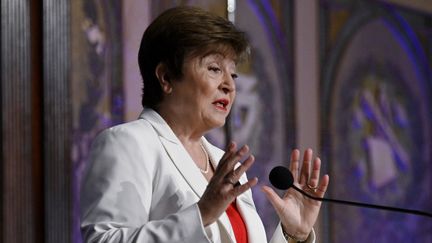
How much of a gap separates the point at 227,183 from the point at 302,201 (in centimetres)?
47

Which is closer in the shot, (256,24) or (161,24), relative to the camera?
(161,24)

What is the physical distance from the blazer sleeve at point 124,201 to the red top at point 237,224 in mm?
213

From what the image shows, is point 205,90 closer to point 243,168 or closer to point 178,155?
point 178,155

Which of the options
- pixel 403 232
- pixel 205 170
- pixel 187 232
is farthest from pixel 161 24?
pixel 403 232

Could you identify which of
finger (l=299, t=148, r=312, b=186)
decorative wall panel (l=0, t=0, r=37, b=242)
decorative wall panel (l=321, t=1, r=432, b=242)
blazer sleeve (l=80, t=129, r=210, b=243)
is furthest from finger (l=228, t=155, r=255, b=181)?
decorative wall panel (l=321, t=1, r=432, b=242)

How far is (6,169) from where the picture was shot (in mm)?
3316

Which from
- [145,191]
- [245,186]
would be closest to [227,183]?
[245,186]

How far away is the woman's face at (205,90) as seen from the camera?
200 cm

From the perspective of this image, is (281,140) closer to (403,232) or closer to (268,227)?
(268,227)

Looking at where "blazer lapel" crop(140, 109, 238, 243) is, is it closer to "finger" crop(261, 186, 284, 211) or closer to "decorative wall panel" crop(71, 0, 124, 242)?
"finger" crop(261, 186, 284, 211)

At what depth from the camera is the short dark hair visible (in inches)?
78.1

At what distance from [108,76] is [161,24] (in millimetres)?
1688

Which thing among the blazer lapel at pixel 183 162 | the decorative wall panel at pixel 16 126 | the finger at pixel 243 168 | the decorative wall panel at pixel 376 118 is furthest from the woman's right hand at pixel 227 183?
the decorative wall panel at pixel 376 118

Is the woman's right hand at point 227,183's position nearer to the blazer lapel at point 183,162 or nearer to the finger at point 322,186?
the blazer lapel at point 183,162
